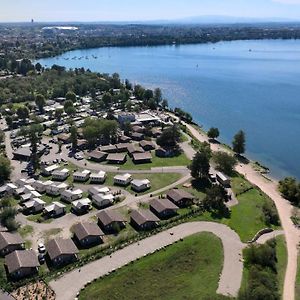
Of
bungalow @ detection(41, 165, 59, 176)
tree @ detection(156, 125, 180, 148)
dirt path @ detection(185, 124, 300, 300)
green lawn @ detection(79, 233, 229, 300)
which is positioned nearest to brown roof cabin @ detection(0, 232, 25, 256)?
green lawn @ detection(79, 233, 229, 300)

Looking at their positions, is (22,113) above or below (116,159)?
above

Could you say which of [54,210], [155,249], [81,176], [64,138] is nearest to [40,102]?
[64,138]

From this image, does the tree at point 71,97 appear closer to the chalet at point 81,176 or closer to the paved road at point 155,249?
the chalet at point 81,176

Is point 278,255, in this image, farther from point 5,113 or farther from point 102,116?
point 5,113

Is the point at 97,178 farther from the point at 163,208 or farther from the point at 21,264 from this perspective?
the point at 21,264

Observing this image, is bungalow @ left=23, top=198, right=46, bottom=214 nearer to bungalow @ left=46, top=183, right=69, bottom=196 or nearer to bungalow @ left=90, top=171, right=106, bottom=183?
bungalow @ left=46, top=183, right=69, bottom=196
